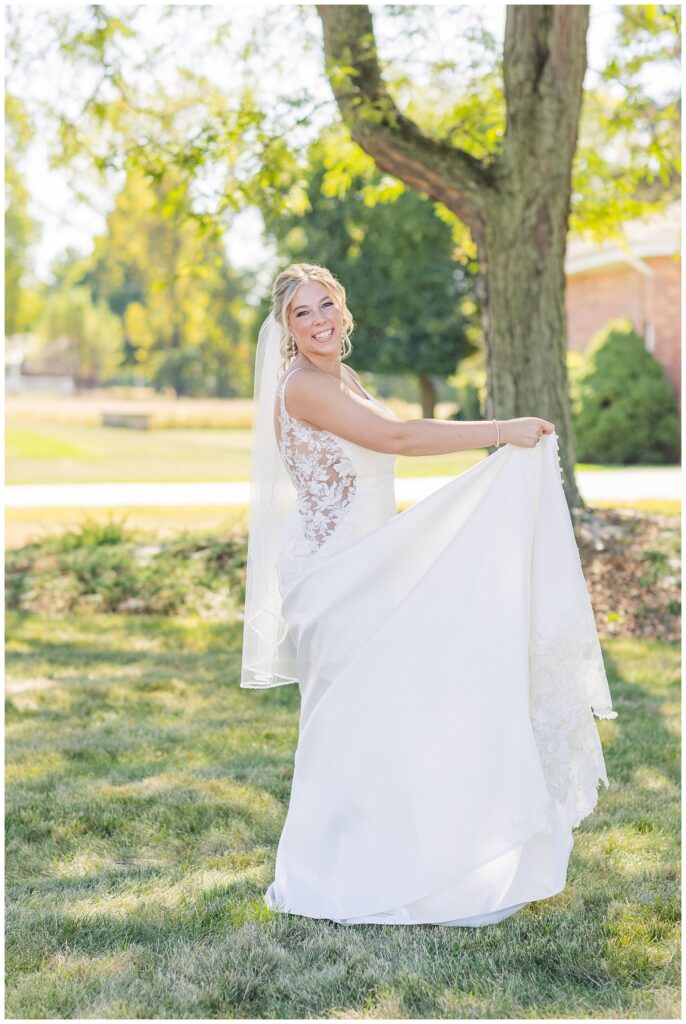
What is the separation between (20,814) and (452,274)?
2068 centimetres

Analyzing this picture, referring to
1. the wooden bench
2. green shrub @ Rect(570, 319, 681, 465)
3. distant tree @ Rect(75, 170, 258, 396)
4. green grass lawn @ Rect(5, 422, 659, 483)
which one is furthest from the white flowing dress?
the wooden bench

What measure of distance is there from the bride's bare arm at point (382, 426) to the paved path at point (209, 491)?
8451mm

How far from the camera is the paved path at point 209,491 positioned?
13.0 metres

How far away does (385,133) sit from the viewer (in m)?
7.37

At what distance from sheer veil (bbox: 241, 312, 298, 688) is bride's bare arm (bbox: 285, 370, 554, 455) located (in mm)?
458

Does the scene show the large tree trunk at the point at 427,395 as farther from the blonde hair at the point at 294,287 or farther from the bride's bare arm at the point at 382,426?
the bride's bare arm at the point at 382,426

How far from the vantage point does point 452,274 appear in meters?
23.5

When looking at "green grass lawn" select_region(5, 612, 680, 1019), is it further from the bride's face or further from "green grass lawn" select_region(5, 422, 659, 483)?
"green grass lawn" select_region(5, 422, 659, 483)

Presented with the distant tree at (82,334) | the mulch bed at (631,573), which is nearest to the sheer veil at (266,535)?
the mulch bed at (631,573)

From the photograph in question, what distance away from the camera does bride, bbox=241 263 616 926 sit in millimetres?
3279

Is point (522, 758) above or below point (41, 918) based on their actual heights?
above

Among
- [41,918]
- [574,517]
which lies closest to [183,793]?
[41,918]

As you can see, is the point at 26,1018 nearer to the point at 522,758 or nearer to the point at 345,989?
the point at 345,989

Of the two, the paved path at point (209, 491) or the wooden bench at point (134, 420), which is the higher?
the wooden bench at point (134, 420)
